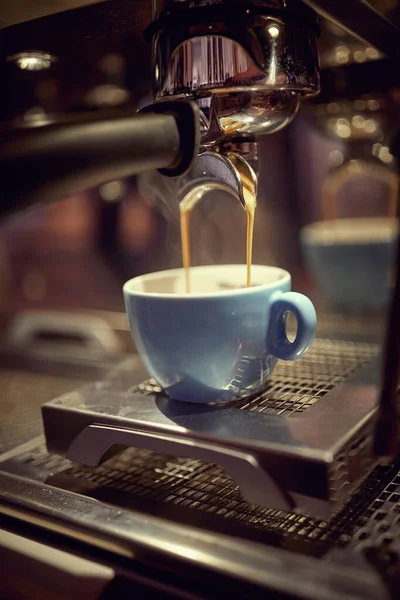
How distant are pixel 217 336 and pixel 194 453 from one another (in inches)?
3.0

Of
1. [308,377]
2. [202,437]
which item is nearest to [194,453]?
[202,437]

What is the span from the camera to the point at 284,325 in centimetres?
42

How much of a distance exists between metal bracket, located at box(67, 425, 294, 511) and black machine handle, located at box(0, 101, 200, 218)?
0.54 ft

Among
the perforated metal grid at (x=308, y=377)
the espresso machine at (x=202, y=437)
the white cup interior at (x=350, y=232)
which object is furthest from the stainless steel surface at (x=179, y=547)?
the white cup interior at (x=350, y=232)

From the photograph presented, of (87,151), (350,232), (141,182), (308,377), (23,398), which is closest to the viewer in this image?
(87,151)

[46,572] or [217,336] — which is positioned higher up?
[217,336]

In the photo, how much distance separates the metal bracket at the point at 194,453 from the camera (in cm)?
35

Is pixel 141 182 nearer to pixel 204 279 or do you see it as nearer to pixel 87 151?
pixel 204 279

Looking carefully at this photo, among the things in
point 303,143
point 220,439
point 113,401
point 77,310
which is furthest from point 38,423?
point 303,143

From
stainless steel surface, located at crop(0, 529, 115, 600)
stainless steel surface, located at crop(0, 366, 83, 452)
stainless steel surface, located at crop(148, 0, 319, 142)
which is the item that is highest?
stainless steel surface, located at crop(148, 0, 319, 142)

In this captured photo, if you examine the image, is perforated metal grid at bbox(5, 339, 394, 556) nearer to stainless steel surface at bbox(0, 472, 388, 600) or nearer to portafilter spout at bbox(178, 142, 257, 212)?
stainless steel surface at bbox(0, 472, 388, 600)

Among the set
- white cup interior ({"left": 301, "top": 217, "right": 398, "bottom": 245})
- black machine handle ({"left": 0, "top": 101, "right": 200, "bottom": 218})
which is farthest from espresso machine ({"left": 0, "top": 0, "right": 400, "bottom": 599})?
white cup interior ({"left": 301, "top": 217, "right": 398, "bottom": 245})

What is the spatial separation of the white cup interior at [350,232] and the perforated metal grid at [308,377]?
26 cm

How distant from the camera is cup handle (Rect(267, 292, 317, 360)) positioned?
1.32 ft
